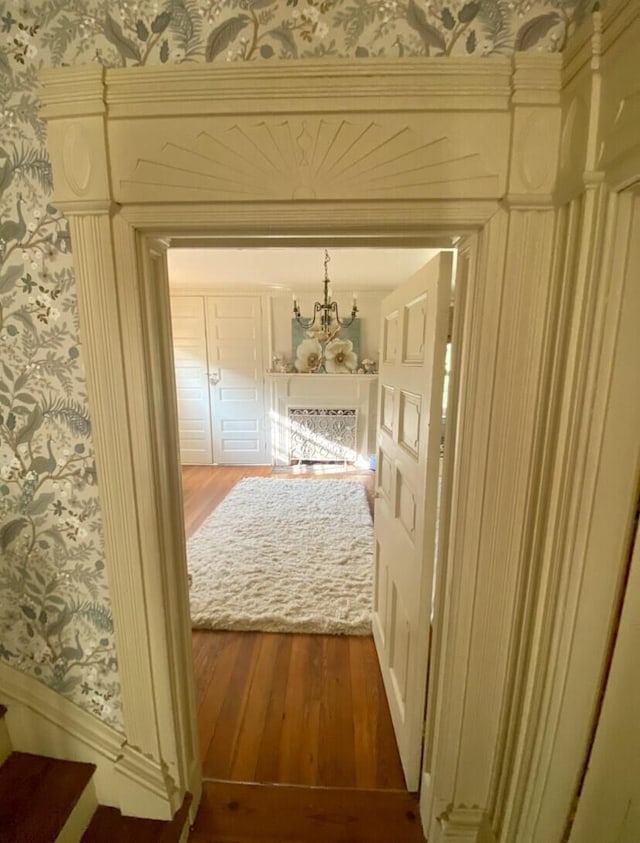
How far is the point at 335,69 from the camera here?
799mm

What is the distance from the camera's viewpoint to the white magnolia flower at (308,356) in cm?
515

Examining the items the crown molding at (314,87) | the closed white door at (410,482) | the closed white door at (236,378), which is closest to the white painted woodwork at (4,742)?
the closed white door at (410,482)

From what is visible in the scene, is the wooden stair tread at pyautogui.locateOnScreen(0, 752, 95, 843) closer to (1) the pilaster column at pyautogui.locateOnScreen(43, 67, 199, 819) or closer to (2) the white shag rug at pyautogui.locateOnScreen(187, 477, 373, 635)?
(1) the pilaster column at pyautogui.locateOnScreen(43, 67, 199, 819)

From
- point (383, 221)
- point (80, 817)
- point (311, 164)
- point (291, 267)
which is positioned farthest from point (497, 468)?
point (291, 267)

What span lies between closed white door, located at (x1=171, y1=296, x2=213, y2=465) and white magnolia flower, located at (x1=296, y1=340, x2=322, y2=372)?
1344 mm

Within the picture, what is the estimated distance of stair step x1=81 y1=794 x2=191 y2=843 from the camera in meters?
1.12

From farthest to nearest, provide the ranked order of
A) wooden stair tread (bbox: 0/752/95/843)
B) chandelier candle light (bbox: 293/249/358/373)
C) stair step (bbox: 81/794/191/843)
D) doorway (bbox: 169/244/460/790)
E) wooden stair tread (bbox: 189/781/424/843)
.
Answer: chandelier candle light (bbox: 293/249/358/373)
doorway (bbox: 169/244/460/790)
wooden stair tread (bbox: 189/781/424/843)
stair step (bbox: 81/794/191/843)
wooden stair tread (bbox: 0/752/95/843)

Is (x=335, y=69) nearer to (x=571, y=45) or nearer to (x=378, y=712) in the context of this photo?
(x=571, y=45)

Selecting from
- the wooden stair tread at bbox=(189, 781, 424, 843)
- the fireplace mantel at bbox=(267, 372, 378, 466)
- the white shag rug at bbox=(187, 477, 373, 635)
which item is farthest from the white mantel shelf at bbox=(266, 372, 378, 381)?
the wooden stair tread at bbox=(189, 781, 424, 843)

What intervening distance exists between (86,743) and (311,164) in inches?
69.7

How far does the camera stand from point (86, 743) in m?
1.16

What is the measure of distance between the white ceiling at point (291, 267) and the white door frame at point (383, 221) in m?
2.05

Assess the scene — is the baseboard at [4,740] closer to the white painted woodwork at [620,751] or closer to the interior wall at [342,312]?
the white painted woodwork at [620,751]

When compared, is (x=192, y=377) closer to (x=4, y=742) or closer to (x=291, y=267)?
(x=291, y=267)
